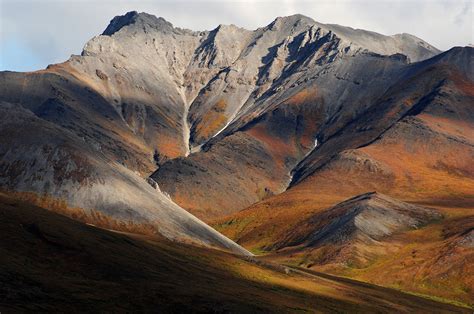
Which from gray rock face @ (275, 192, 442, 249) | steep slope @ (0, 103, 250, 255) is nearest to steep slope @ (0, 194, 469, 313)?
steep slope @ (0, 103, 250, 255)

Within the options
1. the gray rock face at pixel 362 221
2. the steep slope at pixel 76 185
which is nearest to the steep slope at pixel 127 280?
the steep slope at pixel 76 185

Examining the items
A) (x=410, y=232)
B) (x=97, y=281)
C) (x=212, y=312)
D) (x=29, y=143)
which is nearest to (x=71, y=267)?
(x=97, y=281)

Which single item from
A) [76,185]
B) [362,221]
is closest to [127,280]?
[76,185]

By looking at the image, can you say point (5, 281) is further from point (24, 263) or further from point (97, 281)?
point (97, 281)

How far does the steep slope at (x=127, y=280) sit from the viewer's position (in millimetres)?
47688

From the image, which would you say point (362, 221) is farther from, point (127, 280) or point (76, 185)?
point (127, 280)

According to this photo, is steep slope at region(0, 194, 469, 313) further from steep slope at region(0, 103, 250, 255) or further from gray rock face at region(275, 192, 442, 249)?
gray rock face at region(275, 192, 442, 249)

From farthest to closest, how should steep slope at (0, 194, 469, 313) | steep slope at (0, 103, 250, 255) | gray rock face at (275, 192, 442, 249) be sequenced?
gray rock face at (275, 192, 442, 249) < steep slope at (0, 103, 250, 255) < steep slope at (0, 194, 469, 313)

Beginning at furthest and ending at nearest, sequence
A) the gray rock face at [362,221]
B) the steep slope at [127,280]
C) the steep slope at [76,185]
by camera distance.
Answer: the gray rock face at [362,221] → the steep slope at [76,185] → the steep slope at [127,280]

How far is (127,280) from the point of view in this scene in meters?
58.5

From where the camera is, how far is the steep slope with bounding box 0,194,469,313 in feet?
156

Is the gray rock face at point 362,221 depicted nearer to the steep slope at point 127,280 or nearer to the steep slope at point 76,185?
the steep slope at point 76,185

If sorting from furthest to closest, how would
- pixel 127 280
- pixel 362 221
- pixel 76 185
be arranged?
pixel 362 221 → pixel 76 185 → pixel 127 280

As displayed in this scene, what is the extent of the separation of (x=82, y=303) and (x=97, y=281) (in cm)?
898
